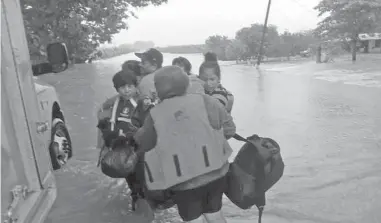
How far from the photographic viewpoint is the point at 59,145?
5.52 m

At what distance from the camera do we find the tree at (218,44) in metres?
66.1

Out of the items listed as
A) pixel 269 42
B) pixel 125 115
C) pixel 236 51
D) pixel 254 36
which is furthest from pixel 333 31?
pixel 125 115

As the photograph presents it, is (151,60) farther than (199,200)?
Yes

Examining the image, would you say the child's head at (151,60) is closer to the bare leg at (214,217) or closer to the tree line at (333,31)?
the bare leg at (214,217)

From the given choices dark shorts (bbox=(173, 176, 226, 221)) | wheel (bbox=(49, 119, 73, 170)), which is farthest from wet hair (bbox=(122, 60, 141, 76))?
dark shorts (bbox=(173, 176, 226, 221))

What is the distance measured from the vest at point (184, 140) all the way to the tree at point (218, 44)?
205 feet

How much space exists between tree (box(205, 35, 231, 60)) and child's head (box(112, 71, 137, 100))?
61.1 m

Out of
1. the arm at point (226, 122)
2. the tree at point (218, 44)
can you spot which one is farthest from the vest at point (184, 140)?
the tree at point (218, 44)

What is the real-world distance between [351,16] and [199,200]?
34.2 m

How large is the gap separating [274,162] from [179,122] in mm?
862

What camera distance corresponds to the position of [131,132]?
4055 millimetres

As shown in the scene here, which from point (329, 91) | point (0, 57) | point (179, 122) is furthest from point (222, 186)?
point (329, 91)

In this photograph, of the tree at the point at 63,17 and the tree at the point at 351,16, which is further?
the tree at the point at 351,16

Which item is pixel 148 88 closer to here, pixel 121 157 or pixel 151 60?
pixel 151 60
